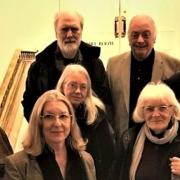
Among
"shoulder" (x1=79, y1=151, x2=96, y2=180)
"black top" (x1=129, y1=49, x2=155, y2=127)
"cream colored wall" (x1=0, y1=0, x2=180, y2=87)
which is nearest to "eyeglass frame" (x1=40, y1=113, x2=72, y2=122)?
"shoulder" (x1=79, y1=151, x2=96, y2=180)

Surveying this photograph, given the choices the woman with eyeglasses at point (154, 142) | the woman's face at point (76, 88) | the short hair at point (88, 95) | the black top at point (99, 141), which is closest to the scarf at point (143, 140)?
the woman with eyeglasses at point (154, 142)

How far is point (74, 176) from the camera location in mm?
2555

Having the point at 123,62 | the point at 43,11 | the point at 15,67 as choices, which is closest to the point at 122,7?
the point at 43,11

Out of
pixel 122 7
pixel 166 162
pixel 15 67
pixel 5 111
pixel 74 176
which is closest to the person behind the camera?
pixel 74 176

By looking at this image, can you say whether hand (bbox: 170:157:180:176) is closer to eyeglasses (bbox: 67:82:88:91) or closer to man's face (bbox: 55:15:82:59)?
eyeglasses (bbox: 67:82:88:91)

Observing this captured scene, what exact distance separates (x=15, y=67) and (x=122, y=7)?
5.17ft

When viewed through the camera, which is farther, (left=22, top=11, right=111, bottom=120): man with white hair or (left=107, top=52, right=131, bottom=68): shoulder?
(left=107, top=52, right=131, bottom=68): shoulder

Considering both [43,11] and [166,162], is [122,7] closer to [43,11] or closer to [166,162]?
[43,11]

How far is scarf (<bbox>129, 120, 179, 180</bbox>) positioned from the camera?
9.04 feet

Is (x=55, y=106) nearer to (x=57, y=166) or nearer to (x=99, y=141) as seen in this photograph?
(x=57, y=166)

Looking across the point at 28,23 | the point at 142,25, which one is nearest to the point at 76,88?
the point at 142,25

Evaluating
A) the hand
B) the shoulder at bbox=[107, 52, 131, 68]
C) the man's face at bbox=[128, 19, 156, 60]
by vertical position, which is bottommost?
the hand

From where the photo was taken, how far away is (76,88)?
9.85ft

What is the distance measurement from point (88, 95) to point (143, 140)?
47 cm
